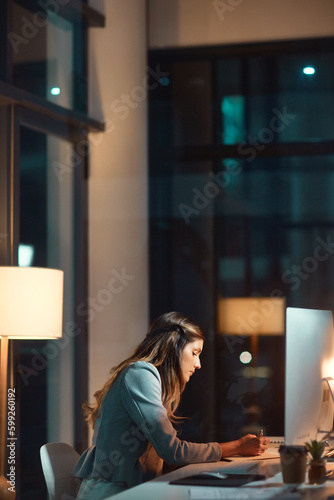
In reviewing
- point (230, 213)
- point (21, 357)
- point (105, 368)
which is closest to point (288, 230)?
point (230, 213)

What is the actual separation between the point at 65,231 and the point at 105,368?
91 cm

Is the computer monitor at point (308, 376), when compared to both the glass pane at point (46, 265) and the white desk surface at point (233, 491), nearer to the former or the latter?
the white desk surface at point (233, 491)

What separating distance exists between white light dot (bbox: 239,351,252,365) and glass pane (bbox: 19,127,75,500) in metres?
1.07

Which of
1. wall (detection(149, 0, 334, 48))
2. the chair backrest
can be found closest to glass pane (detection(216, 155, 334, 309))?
wall (detection(149, 0, 334, 48))

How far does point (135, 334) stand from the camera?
4.37 m

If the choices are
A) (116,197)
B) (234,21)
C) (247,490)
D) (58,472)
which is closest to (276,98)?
(234,21)

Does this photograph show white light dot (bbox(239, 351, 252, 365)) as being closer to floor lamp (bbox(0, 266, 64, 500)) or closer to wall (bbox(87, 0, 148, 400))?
wall (bbox(87, 0, 148, 400))

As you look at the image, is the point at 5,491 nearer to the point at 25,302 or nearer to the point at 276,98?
the point at 25,302

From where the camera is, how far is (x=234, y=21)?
4.47 m

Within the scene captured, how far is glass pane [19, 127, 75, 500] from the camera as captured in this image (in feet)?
12.1

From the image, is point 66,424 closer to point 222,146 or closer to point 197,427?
point 197,427

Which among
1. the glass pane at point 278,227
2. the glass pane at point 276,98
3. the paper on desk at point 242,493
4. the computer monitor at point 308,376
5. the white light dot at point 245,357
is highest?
the glass pane at point 276,98

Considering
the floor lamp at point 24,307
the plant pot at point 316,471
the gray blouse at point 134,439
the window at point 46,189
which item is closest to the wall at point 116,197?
the window at point 46,189

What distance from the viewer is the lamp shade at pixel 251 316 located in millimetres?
4219
